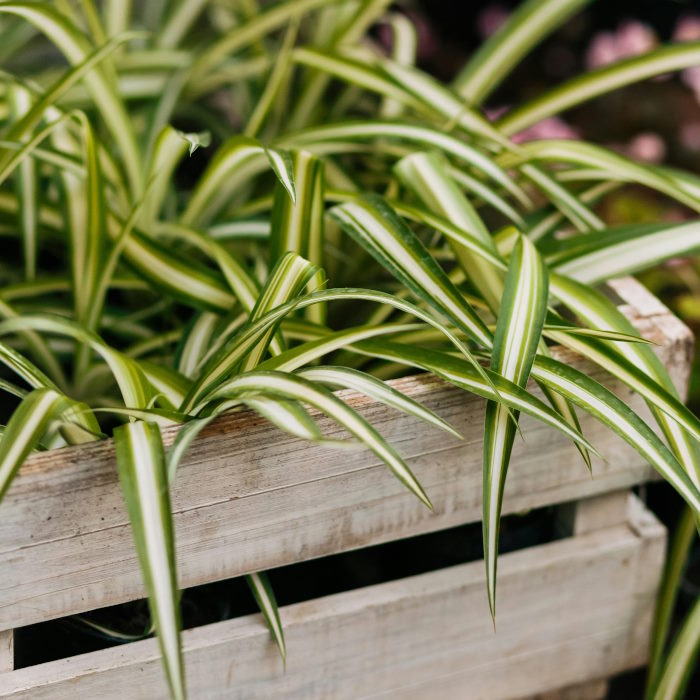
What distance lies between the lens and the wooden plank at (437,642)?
639mm

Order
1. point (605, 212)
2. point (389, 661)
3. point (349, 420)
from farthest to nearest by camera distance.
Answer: point (605, 212), point (389, 661), point (349, 420)

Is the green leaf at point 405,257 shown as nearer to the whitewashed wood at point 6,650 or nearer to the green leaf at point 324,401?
the green leaf at point 324,401

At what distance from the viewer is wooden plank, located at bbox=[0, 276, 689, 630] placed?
0.56 m

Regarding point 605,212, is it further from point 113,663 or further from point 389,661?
point 113,663

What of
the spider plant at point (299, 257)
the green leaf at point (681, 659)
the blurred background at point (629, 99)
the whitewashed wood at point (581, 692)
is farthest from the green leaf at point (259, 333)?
the blurred background at point (629, 99)

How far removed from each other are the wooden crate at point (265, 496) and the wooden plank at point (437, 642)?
0.06 feet

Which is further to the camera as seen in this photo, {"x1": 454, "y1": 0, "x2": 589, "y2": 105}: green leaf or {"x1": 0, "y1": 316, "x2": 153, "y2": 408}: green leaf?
{"x1": 454, "y1": 0, "x2": 589, "y2": 105}: green leaf

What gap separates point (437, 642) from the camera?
75 cm

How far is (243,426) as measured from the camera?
0.58 meters

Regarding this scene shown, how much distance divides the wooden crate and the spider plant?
0.03 meters

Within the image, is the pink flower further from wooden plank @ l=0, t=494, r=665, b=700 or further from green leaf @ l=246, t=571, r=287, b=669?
green leaf @ l=246, t=571, r=287, b=669

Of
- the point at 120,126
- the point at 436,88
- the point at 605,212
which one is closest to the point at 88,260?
the point at 120,126

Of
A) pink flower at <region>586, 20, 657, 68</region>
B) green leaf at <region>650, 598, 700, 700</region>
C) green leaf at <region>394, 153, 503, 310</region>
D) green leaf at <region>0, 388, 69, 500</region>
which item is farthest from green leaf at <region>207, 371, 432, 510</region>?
pink flower at <region>586, 20, 657, 68</region>

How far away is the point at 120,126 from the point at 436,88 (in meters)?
0.30
